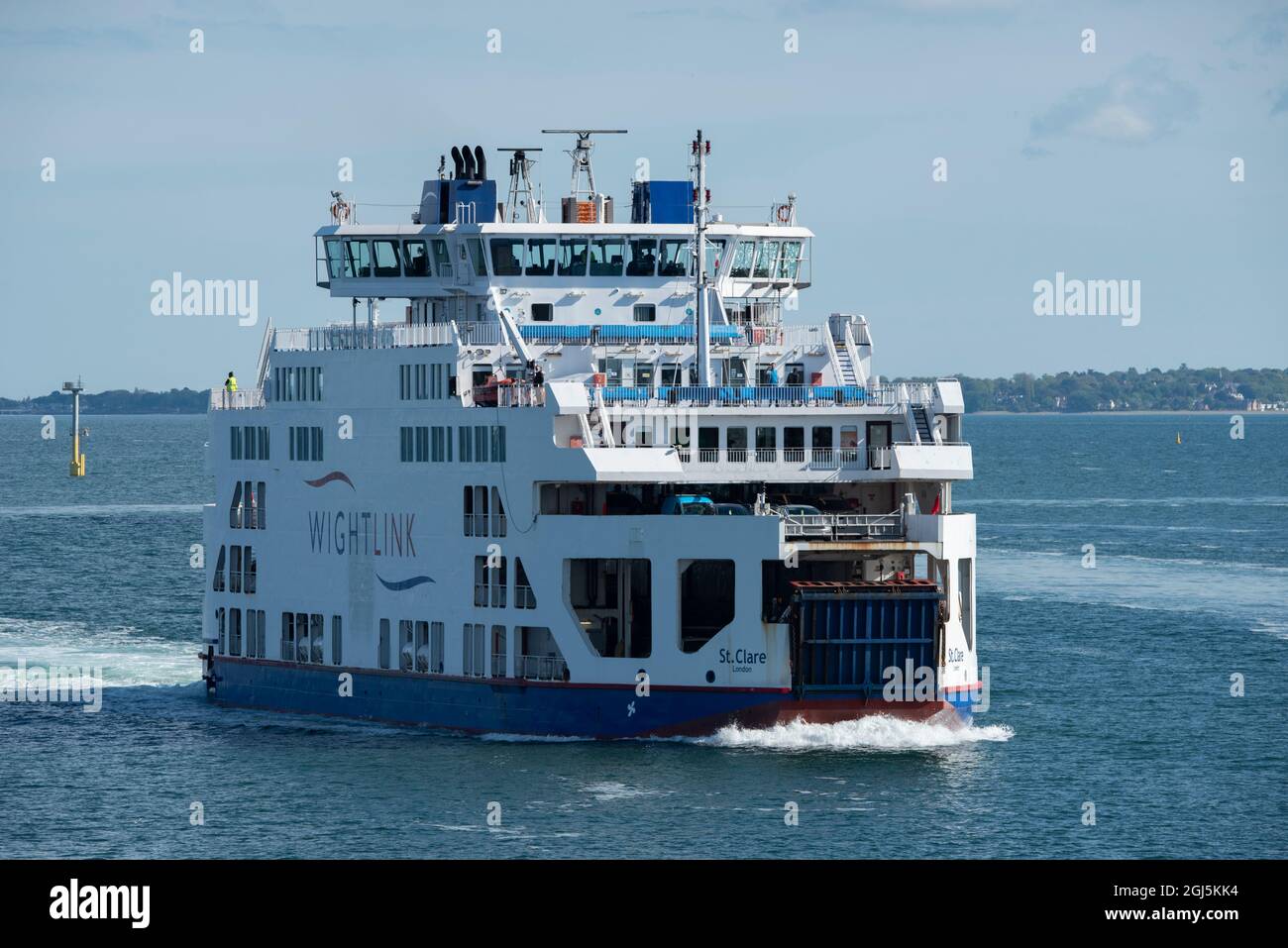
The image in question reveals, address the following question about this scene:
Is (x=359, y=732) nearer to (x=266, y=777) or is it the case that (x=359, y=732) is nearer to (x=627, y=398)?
(x=266, y=777)

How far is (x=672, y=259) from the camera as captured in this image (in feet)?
197

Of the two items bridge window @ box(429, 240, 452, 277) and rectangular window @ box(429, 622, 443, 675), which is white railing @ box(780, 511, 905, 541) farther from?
bridge window @ box(429, 240, 452, 277)

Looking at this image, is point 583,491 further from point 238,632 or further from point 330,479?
point 238,632

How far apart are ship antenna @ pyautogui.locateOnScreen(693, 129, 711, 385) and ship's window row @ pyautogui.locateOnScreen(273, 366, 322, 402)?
10.0m

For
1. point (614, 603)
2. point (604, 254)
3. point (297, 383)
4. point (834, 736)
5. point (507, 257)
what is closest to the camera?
point (834, 736)

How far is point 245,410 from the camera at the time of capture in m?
63.4

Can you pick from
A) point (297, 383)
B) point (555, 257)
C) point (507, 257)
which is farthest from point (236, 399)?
point (555, 257)

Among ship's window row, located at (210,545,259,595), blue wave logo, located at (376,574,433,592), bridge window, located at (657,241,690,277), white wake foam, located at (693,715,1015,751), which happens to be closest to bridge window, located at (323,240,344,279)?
ship's window row, located at (210,545,259,595)

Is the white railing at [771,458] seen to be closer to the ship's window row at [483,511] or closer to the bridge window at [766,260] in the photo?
the ship's window row at [483,511]

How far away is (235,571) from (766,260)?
16.1m

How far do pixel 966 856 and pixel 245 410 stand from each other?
1058 inches

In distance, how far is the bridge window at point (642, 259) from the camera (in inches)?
2362

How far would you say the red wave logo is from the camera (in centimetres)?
5931
